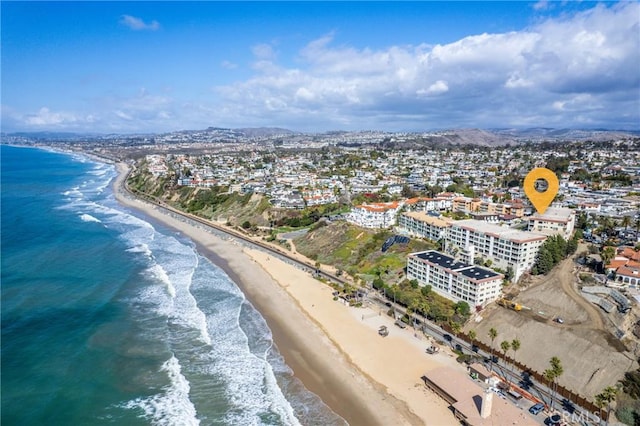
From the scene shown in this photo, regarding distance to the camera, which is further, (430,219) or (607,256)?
(430,219)

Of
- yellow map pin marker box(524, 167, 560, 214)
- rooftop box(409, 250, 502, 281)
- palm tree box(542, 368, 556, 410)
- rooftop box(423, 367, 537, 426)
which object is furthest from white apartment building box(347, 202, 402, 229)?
palm tree box(542, 368, 556, 410)

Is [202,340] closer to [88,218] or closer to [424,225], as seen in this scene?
[424,225]

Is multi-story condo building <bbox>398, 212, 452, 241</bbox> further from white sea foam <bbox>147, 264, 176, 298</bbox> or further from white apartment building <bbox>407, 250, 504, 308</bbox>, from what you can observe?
white sea foam <bbox>147, 264, 176, 298</bbox>

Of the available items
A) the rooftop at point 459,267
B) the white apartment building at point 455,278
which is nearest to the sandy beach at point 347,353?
the white apartment building at point 455,278

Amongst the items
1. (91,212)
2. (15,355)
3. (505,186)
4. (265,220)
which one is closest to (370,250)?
(265,220)

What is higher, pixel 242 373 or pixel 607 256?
pixel 607 256

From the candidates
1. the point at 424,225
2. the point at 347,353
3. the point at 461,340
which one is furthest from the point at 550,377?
the point at 424,225

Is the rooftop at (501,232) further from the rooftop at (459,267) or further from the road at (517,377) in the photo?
the road at (517,377)
